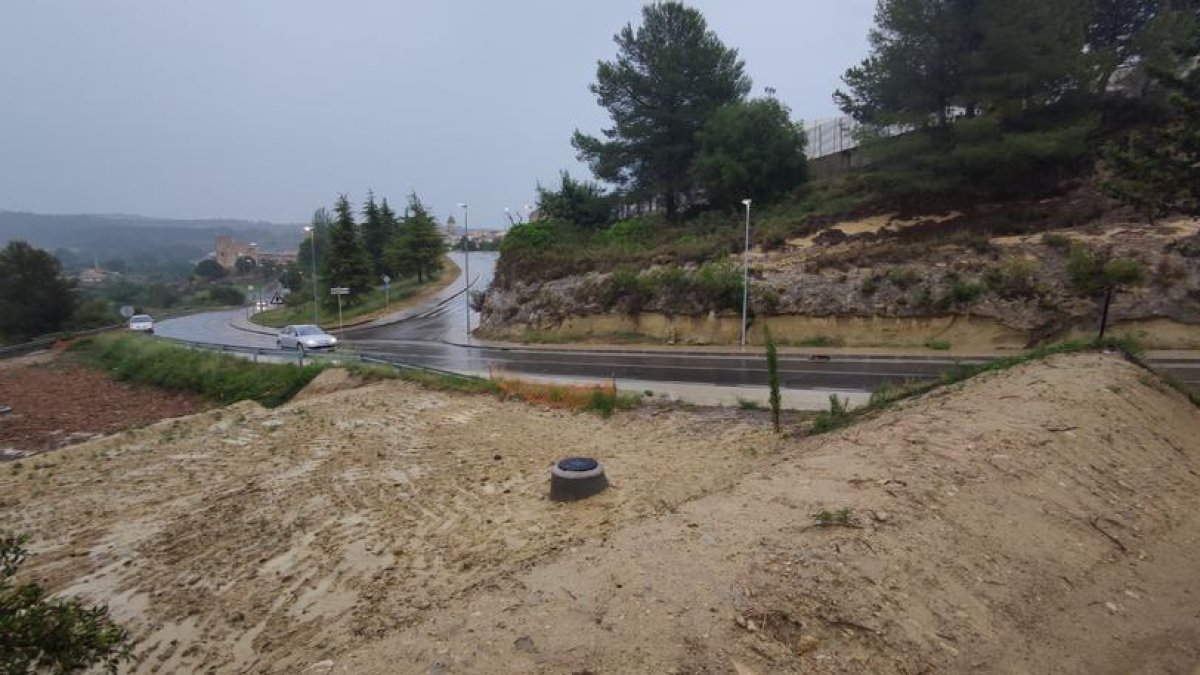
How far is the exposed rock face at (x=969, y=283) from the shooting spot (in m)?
24.4

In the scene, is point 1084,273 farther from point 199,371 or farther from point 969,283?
point 199,371

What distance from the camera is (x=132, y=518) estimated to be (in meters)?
11.7

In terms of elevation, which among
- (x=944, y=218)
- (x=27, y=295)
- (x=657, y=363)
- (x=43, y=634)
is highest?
(x=944, y=218)

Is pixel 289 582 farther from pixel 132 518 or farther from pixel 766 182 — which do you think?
pixel 766 182

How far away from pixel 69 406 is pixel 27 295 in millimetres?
33048

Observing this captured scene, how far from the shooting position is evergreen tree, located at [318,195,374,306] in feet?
→ 190

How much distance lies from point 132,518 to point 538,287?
30416 millimetres

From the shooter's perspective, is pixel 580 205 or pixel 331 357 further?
pixel 580 205

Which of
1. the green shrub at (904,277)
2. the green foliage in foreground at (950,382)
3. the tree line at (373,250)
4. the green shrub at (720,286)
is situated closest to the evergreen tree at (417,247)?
the tree line at (373,250)

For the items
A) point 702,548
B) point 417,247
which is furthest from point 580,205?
point 702,548

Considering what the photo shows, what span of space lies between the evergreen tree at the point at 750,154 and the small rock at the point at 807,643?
39179 millimetres

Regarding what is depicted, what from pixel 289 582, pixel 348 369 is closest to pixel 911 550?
pixel 289 582

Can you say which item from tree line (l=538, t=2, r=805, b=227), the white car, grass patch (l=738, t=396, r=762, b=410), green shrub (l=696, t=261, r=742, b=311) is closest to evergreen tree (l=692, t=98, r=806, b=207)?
tree line (l=538, t=2, r=805, b=227)

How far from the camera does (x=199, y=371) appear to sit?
27672 mm
